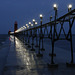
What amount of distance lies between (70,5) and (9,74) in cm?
634

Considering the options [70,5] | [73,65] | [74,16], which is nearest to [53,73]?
[73,65]

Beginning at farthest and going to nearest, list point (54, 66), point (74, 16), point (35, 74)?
point (54, 66)
point (74, 16)
point (35, 74)

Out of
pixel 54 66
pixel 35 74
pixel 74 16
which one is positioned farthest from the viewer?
pixel 54 66

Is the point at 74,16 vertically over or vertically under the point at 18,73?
over

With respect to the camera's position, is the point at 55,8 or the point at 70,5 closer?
the point at 70,5

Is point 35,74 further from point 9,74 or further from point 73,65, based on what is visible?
point 73,65

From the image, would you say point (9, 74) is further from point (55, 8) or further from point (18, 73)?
point (55, 8)

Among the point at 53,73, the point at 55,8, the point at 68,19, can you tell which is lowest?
the point at 53,73

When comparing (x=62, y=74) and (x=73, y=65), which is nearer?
(x=62, y=74)

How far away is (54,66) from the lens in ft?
39.2

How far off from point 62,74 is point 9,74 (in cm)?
327

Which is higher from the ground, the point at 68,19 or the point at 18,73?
the point at 68,19

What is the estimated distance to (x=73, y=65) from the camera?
476 inches

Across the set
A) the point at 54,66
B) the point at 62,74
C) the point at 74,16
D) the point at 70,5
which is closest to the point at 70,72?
the point at 62,74
